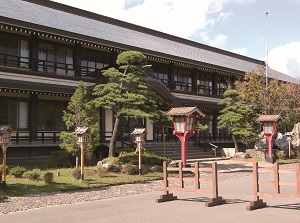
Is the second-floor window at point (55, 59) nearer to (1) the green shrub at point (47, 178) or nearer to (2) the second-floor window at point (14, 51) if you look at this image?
(2) the second-floor window at point (14, 51)

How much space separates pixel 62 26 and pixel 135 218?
18814 mm

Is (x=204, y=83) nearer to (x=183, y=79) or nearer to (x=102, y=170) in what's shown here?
(x=183, y=79)

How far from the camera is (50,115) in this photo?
24.2 m

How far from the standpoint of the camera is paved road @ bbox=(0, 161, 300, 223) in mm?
8711

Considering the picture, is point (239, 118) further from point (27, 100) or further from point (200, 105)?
point (27, 100)

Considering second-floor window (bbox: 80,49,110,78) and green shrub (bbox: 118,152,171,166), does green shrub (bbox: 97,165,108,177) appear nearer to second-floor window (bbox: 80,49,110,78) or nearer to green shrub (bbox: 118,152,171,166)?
green shrub (bbox: 118,152,171,166)

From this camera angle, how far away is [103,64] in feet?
91.8

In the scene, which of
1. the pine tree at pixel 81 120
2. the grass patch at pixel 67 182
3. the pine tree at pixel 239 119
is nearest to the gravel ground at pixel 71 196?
the grass patch at pixel 67 182

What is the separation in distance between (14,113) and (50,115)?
2.44 meters

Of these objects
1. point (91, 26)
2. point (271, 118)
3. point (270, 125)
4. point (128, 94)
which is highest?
point (91, 26)

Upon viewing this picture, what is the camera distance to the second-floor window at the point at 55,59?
24.2m

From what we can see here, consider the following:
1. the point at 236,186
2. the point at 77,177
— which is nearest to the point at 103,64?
the point at 77,177

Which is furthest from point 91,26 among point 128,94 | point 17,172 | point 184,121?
point 17,172

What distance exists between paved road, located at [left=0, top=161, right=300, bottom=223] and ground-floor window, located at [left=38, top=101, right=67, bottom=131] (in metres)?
13.1
